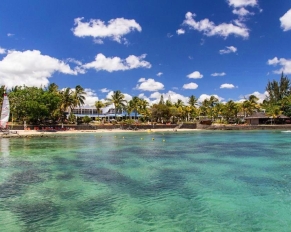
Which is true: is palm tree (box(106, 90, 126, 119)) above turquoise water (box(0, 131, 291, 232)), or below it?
above

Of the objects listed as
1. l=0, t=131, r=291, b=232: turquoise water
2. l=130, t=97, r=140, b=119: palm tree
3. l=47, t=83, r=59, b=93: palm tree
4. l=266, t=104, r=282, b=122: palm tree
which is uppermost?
l=47, t=83, r=59, b=93: palm tree

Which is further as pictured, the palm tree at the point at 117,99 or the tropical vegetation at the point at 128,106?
the palm tree at the point at 117,99

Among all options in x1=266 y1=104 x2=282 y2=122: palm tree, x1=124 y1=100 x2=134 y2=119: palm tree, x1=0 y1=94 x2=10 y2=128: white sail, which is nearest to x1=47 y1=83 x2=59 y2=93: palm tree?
x1=124 y1=100 x2=134 y2=119: palm tree

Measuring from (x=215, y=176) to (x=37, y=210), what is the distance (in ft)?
40.1

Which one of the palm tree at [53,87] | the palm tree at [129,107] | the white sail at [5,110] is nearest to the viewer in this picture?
the white sail at [5,110]

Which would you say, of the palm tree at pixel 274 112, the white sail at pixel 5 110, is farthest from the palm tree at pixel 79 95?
the palm tree at pixel 274 112

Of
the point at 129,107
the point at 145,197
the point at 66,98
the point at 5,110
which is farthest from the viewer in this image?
the point at 129,107

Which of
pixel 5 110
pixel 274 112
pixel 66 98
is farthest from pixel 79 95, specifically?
pixel 274 112

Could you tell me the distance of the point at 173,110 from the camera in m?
100

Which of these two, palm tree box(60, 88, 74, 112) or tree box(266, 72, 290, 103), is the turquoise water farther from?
tree box(266, 72, 290, 103)

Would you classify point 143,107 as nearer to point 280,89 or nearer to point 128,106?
point 128,106

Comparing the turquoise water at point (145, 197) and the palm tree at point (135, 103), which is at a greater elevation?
the palm tree at point (135, 103)

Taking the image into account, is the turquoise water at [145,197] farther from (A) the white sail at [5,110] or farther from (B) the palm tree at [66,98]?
(B) the palm tree at [66,98]

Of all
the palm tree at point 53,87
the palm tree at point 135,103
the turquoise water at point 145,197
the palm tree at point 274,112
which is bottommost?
the turquoise water at point 145,197
